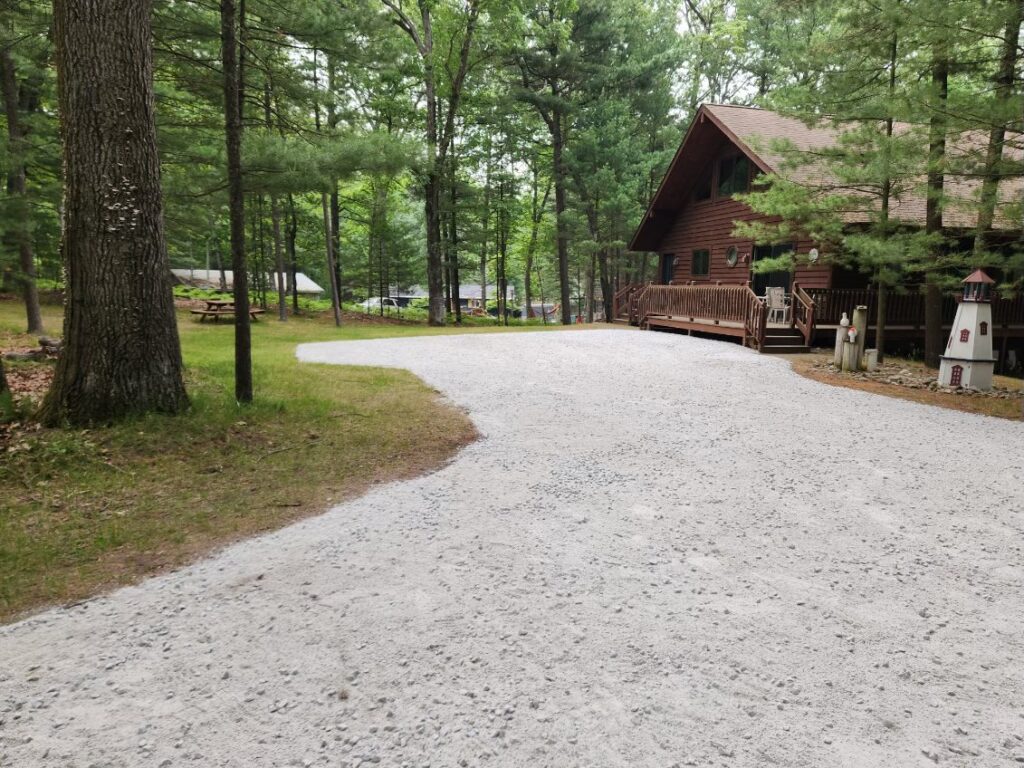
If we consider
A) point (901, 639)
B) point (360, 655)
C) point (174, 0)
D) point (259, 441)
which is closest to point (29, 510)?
point (259, 441)

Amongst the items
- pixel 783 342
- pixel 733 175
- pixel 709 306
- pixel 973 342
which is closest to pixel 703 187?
pixel 733 175

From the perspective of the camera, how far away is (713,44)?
29562 mm

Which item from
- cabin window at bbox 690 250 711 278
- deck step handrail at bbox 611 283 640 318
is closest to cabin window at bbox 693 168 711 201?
cabin window at bbox 690 250 711 278

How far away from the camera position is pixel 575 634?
8.68ft

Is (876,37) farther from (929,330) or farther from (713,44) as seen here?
(713,44)

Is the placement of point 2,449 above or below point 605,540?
above

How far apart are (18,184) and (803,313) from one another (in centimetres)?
1644

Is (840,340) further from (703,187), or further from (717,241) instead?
(703,187)

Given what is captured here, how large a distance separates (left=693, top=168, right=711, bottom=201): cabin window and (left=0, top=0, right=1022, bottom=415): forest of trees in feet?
13.4

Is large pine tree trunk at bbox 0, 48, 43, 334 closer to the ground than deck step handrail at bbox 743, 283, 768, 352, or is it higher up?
higher up

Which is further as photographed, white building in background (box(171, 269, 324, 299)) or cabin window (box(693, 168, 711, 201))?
white building in background (box(171, 269, 324, 299))

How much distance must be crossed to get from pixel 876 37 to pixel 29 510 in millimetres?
13790

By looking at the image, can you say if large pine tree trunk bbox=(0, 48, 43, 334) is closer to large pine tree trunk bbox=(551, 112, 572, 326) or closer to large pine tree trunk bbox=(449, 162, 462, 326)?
large pine tree trunk bbox=(449, 162, 462, 326)

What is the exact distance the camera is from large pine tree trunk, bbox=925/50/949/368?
7.86 meters
